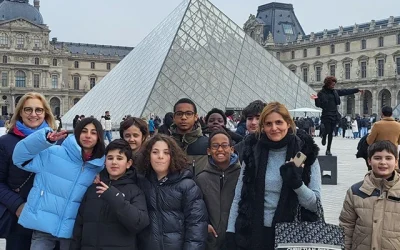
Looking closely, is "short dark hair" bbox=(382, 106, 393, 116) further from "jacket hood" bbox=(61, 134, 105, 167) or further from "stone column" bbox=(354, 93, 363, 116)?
"stone column" bbox=(354, 93, 363, 116)

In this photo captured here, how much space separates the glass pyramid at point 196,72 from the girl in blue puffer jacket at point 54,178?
1554 cm

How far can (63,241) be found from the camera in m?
2.85

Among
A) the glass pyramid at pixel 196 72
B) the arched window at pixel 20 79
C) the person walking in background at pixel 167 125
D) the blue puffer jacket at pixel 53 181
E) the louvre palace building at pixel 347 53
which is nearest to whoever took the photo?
the blue puffer jacket at pixel 53 181

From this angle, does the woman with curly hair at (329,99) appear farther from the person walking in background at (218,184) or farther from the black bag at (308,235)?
the black bag at (308,235)

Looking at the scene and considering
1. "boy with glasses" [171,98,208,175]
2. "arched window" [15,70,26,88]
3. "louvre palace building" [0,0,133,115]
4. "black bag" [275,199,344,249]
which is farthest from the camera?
"arched window" [15,70,26,88]

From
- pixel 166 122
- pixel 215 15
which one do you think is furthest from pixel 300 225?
pixel 215 15

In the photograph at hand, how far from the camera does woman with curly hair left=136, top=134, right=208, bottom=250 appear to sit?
8.96 ft

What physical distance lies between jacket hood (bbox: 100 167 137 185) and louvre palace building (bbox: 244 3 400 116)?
120ft

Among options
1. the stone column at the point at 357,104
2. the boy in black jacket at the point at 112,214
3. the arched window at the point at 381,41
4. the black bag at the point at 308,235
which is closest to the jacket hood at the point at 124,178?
the boy in black jacket at the point at 112,214

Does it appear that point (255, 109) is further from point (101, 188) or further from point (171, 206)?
point (101, 188)

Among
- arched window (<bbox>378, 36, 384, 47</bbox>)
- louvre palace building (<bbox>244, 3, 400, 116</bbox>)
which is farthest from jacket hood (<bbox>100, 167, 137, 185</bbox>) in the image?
arched window (<bbox>378, 36, 384, 47</bbox>)

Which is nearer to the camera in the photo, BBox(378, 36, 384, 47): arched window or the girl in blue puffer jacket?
the girl in blue puffer jacket

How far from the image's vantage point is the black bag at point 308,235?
2.40 metres

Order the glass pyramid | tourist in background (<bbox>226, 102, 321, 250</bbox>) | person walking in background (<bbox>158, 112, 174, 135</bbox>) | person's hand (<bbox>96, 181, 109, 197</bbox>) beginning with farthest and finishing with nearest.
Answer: the glass pyramid → person walking in background (<bbox>158, 112, 174, 135</bbox>) → person's hand (<bbox>96, 181, 109, 197</bbox>) → tourist in background (<bbox>226, 102, 321, 250</bbox>)
